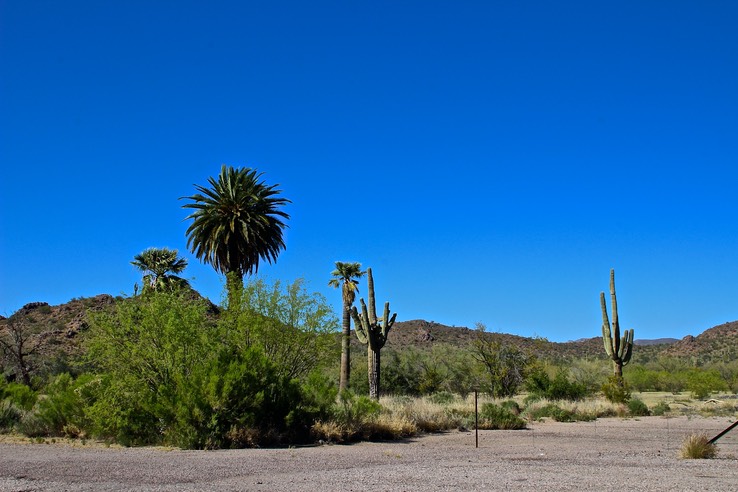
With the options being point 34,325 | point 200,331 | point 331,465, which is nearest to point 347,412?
point 200,331

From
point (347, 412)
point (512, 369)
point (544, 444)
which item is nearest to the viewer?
point (544, 444)

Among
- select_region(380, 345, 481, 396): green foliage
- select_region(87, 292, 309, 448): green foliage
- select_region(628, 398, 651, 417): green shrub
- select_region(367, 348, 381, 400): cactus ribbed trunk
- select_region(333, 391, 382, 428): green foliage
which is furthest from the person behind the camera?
→ select_region(380, 345, 481, 396): green foliage

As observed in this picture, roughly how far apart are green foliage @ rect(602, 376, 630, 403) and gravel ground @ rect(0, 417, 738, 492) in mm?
13049

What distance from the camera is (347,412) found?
810 inches

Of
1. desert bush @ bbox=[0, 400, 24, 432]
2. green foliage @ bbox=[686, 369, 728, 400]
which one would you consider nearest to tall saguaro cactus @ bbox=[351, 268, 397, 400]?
desert bush @ bbox=[0, 400, 24, 432]

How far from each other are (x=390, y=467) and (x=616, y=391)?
2389 cm

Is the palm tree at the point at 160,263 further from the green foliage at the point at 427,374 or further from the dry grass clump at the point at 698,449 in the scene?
the dry grass clump at the point at 698,449

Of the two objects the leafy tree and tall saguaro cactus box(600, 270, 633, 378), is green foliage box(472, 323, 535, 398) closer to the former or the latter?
tall saguaro cactus box(600, 270, 633, 378)

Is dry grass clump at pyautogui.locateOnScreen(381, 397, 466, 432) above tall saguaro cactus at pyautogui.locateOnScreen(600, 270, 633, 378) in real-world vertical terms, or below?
below

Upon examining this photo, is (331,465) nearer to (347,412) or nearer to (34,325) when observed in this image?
(347,412)

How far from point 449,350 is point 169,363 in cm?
3751

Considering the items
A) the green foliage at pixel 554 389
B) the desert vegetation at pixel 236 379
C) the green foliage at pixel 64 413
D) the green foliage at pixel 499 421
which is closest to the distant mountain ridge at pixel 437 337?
the green foliage at pixel 554 389

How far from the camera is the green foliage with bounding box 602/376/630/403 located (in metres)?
33.4

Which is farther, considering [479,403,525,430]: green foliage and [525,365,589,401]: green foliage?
[525,365,589,401]: green foliage
